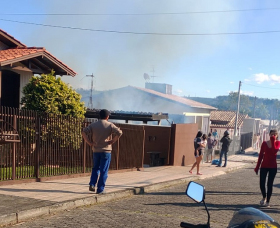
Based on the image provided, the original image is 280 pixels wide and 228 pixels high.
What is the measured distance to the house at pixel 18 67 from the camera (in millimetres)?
13031

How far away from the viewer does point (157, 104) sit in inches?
1371

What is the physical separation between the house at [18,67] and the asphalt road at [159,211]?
641 centimetres

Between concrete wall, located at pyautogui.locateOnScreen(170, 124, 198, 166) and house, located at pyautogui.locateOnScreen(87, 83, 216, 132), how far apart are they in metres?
12.2

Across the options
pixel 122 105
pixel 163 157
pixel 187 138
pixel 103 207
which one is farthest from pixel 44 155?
pixel 122 105

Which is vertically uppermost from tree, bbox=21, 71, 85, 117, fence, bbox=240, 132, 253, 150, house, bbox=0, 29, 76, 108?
house, bbox=0, 29, 76, 108

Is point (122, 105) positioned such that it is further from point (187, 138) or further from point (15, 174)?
point (15, 174)

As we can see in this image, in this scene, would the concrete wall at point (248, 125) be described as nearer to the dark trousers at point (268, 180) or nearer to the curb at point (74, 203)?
the curb at point (74, 203)

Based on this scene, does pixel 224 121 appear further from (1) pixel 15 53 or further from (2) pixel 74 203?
(2) pixel 74 203

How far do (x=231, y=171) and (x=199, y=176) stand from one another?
426cm

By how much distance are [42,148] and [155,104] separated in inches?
1016

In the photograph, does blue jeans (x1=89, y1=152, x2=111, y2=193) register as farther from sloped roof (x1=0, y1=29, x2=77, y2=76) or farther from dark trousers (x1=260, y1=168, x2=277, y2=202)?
sloped roof (x1=0, y1=29, x2=77, y2=76)

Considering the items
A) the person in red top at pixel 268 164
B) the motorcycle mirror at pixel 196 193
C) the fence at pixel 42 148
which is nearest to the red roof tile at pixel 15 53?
the fence at pixel 42 148

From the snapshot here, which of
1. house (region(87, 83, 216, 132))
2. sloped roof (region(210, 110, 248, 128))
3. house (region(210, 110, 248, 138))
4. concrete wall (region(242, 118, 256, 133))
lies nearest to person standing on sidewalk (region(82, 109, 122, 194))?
house (region(87, 83, 216, 132))

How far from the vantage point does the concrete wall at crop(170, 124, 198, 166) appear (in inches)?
640
